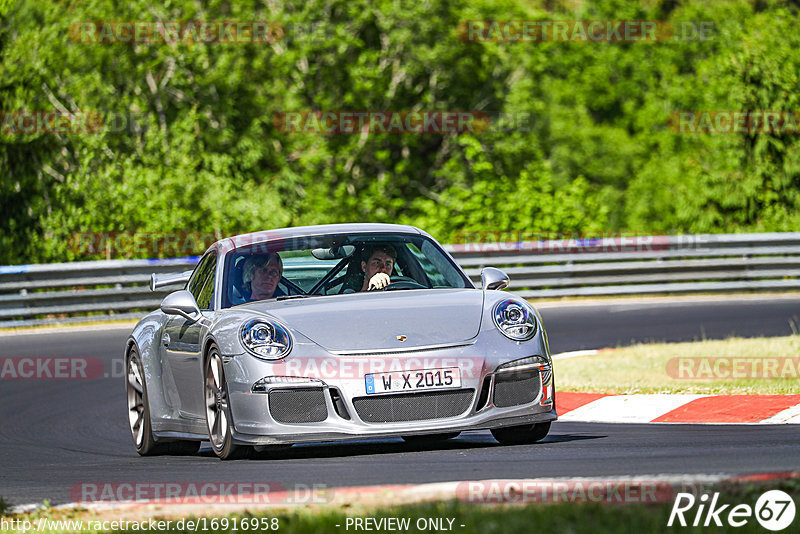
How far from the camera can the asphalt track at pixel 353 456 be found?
6.56 meters

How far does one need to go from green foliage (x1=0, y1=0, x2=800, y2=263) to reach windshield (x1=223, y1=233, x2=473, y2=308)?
54.3 ft

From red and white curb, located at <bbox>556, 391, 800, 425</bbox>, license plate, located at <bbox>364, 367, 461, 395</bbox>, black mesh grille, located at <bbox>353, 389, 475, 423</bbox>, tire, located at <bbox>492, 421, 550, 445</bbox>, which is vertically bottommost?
red and white curb, located at <bbox>556, 391, 800, 425</bbox>

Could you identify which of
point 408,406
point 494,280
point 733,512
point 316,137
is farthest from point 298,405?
point 316,137

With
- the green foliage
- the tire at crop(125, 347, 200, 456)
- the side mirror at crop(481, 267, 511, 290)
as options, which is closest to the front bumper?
the side mirror at crop(481, 267, 511, 290)

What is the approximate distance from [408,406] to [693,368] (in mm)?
5693

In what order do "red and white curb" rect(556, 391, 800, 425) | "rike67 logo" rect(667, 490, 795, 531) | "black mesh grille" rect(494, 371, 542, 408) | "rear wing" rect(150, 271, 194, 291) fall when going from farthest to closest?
"rear wing" rect(150, 271, 194, 291), "red and white curb" rect(556, 391, 800, 425), "black mesh grille" rect(494, 371, 542, 408), "rike67 logo" rect(667, 490, 795, 531)

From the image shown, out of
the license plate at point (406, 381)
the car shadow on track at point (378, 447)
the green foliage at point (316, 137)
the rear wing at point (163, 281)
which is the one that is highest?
the green foliage at point (316, 137)

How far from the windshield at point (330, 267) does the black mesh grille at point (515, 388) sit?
1067mm

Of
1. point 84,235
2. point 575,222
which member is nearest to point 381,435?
point 84,235

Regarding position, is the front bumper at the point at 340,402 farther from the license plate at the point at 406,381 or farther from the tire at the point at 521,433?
the tire at the point at 521,433

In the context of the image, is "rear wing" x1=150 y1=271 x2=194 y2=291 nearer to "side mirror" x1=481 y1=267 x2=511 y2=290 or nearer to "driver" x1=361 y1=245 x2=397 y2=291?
"driver" x1=361 y1=245 x2=397 y2=291

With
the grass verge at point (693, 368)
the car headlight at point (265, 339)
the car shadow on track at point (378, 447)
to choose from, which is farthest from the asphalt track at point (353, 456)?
the grass verge at point (693, 368)

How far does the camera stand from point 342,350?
24.0 ft

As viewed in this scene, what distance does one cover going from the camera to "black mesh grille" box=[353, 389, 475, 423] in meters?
7.26
